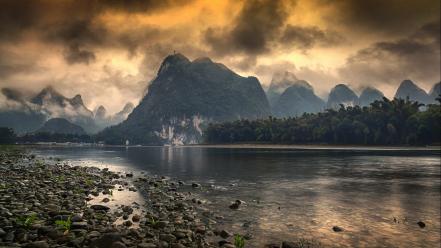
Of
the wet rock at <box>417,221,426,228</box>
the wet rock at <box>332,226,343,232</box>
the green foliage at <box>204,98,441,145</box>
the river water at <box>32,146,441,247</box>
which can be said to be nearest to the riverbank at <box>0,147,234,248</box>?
the river water at <box>32,146,441,247</box>

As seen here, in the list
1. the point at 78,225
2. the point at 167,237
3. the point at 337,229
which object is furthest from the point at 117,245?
the point at 337,229

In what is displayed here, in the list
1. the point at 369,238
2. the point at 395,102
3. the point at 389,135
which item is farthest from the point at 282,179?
the point at 395,102

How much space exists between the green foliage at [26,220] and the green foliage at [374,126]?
13697 cm

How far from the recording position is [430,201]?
25312 millimetres

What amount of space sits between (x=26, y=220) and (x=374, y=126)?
500 feet

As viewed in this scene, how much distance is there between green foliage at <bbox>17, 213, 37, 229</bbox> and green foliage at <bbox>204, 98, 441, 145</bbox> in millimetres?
136967

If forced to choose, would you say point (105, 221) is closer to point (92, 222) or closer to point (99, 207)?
point (92, 222)

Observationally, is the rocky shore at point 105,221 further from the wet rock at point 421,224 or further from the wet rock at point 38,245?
the wet rock at point 421,224

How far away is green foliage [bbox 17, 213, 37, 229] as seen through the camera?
12.8 m

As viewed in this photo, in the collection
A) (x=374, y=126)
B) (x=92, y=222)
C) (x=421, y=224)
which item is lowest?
(x=421, y=224)

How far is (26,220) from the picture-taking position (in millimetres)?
13133

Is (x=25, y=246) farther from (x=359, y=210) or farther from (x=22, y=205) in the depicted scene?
(x=359, y=210)

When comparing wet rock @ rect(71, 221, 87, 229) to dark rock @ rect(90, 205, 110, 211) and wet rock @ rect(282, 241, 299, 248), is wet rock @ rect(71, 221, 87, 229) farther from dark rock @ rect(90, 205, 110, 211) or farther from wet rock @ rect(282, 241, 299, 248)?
wet rock @ rect(282, 241, 299, 248)

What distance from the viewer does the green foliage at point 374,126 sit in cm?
13050
